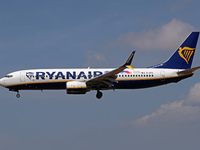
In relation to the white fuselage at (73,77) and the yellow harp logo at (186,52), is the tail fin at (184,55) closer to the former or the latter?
the yellow harp logo at (186,52)

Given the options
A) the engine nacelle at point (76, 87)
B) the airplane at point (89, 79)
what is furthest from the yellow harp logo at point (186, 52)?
the engine nacelle at point (76, 87)

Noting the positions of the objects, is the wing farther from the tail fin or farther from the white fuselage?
the tail fin

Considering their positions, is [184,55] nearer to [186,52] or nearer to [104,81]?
[186,52]

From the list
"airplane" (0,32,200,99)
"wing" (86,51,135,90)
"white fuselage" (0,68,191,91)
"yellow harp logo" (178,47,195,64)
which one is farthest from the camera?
"yellow harp logo" (178,47,195,64)

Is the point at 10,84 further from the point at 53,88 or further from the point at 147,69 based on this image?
the point at 147,69

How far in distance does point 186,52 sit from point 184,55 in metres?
0.66

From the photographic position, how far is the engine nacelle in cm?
4994

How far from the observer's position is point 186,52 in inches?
2261

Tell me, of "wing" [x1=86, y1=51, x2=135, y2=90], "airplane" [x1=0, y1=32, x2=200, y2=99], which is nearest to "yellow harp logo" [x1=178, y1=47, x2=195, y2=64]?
"airplane" [x1=0, y1=32, x2=200, y2=99]

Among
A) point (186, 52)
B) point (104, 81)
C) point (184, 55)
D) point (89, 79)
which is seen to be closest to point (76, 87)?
point (89, 79)

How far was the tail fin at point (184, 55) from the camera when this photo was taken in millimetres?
56219

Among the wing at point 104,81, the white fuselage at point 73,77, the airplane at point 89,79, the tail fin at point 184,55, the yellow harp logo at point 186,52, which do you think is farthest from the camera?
the yellow harp logo at point 186,52

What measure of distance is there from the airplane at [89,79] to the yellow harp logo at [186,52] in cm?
297

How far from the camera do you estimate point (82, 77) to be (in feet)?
171
